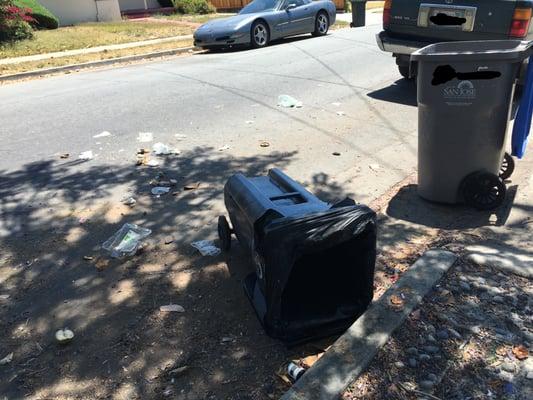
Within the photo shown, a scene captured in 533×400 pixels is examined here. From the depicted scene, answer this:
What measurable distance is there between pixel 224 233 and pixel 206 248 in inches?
8.0

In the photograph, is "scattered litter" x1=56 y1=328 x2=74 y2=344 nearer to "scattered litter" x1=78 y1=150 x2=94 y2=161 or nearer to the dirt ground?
the dirt ground

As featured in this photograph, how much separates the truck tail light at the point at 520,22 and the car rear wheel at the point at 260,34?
7352 millimetres

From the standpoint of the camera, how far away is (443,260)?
323cm

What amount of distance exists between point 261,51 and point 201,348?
10613 mm

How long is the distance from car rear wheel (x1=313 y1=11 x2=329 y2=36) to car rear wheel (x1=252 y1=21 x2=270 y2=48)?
218 centimetres

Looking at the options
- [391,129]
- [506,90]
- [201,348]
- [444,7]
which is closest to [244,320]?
[201,348]

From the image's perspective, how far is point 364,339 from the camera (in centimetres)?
259

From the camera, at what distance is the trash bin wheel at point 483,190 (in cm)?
410

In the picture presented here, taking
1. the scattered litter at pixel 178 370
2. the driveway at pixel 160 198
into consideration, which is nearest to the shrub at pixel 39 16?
the driveway at pixel 160 198

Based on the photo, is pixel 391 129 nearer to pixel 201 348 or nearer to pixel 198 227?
pixel 198 227

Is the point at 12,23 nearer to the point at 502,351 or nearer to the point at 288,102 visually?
the point at 288,102

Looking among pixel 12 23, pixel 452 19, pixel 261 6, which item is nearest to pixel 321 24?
pixel 261 6

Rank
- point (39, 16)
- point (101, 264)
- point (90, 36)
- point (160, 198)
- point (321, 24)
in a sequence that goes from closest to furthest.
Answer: point (101, 264)
point (160, 198)
point (321, 24)
point (90, 36)
point (39, 16)

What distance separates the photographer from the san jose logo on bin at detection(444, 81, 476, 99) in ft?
12.7
